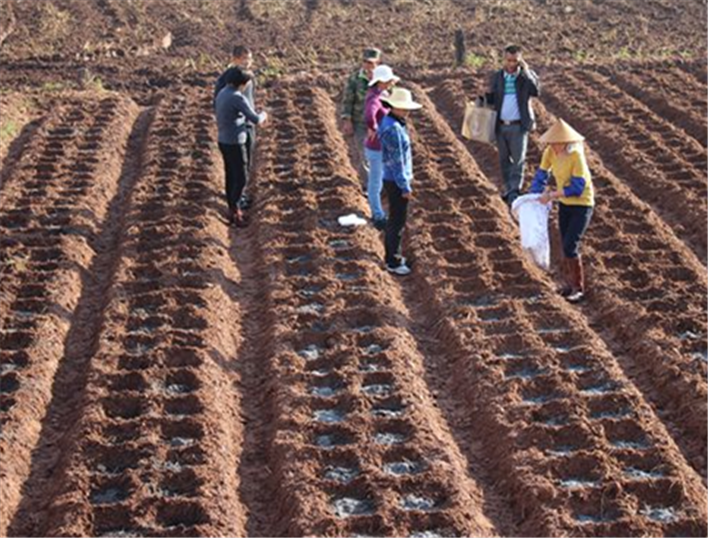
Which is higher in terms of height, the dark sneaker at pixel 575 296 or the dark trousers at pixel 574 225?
the dark trousers at pixel 574 225

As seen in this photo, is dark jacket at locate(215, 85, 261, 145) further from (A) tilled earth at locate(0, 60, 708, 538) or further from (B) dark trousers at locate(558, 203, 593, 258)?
(B) dark trousers at locate(558, 203, 593, 258)

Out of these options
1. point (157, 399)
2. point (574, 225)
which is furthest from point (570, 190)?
point (157, 399)

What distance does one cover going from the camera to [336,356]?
29.2 ft

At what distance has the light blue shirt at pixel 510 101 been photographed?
11.9 metres

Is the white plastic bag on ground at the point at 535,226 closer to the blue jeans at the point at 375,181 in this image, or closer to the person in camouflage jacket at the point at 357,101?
the blue jeans at the point at 375,181

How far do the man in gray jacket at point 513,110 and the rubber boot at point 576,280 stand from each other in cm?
236

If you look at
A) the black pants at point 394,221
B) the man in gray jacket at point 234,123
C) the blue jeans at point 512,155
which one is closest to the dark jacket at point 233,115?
the man in gray jacket at point 234,123

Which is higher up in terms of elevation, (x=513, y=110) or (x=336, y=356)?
(x=513, y=110)

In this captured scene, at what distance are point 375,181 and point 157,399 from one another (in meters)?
3.87

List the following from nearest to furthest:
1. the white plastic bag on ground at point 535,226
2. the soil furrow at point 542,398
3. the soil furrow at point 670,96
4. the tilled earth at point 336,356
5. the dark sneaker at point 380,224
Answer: the soil furrow at point 542,398 → the tilled earth at point 336,356 → the white plastic bag on ground at point 535,226 → the dark sneaker at point 380,224 → the soil furrow at point 670,96

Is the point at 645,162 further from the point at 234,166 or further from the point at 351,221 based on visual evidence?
the point at 234,166

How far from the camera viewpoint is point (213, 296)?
32.8 feet

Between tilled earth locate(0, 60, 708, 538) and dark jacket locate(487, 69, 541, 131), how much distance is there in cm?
91

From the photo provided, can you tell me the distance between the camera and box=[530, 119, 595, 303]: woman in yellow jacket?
949 centimetres
